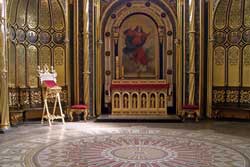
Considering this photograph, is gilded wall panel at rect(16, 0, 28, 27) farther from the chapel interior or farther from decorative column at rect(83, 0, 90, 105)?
decorative column at rect(83, 0, 90, 105)

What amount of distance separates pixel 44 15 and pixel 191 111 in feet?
17.4

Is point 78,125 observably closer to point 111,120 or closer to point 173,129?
point 111,120

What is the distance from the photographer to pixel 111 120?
9.05m

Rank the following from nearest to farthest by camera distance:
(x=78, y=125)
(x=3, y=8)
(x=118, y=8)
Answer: (x=3, y=8), (x=78, y=125), (x=118, y=8)

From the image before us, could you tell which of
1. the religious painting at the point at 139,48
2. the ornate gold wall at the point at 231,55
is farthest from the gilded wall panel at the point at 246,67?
the religious painting at the point at 139,48

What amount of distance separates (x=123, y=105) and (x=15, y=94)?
10.5 ft

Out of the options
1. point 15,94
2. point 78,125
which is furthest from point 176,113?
point 15,94

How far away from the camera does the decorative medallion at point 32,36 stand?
943 cm

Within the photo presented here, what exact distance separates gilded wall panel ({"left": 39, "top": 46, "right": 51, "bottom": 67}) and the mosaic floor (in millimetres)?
2331

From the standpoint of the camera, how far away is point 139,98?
967cm

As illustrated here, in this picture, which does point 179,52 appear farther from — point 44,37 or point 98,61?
point 44,37

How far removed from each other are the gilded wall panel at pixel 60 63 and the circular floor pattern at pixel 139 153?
378cm

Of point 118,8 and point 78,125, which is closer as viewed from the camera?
point 78,125

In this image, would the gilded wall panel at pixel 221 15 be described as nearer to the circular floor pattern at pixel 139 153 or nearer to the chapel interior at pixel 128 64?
the chapel interior at pixel 128 64
